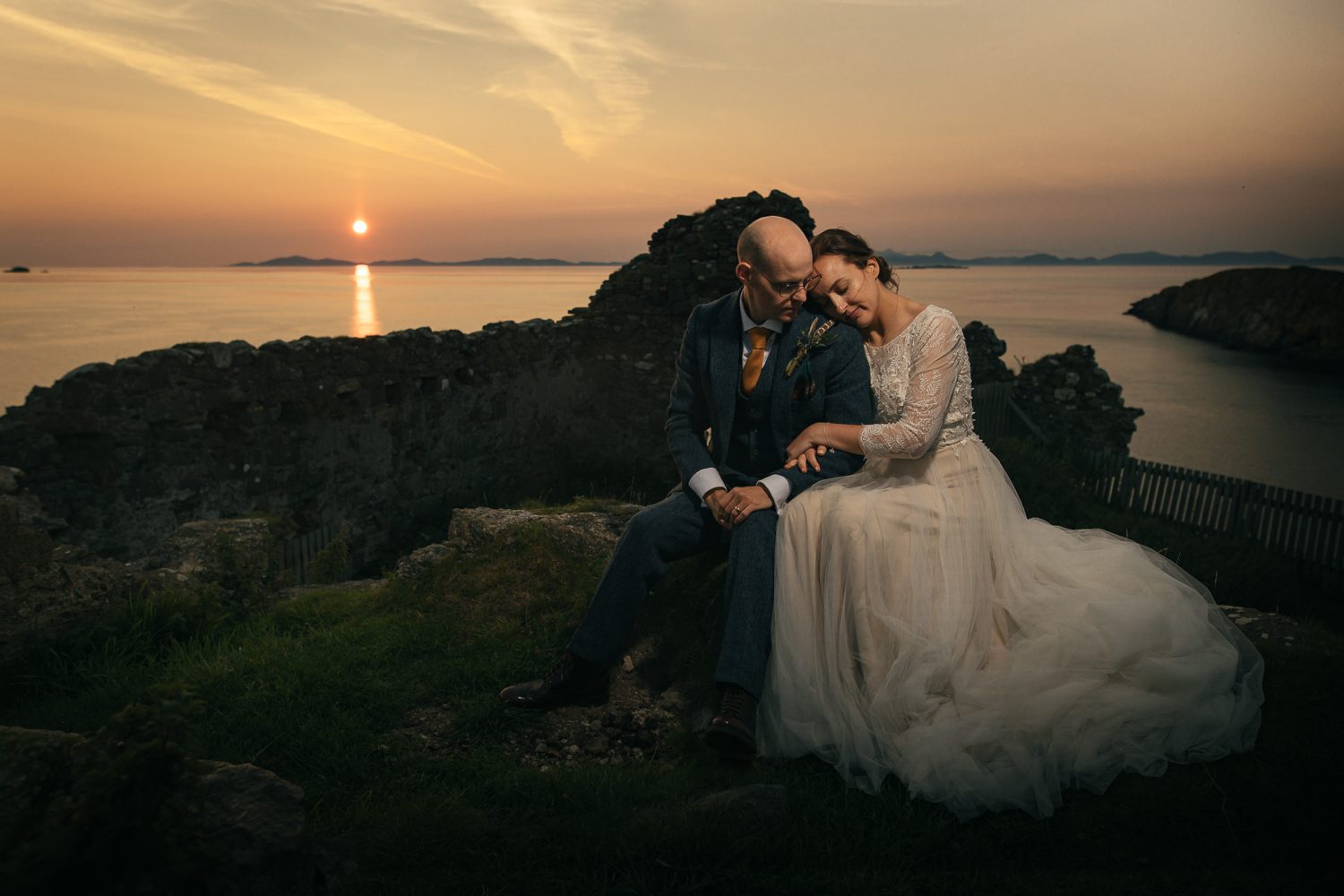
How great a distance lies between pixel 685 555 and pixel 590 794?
1.28 metres

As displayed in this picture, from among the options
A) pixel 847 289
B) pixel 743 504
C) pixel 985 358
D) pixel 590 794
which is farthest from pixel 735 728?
pixel 985 358

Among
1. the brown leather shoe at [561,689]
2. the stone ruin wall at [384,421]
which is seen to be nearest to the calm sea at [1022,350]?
the stone ruin wall at [384,421]

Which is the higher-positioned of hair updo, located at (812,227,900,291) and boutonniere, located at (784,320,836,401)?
hair updo, located at (812,227,900,291)

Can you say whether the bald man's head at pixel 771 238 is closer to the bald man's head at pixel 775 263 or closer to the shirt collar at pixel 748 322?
the bald man's head at pixel 775 263

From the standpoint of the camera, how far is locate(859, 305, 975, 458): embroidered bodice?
3.68 meters

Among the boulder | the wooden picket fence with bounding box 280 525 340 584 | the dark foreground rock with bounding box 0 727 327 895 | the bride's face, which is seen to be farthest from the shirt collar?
the boulder

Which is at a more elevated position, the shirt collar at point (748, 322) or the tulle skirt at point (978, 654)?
the shirt collar at point (748, 322)

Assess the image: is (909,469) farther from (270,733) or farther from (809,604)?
(270,733)

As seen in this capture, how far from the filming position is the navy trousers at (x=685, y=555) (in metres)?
3.42

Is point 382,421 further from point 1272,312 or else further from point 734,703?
point 1272,312

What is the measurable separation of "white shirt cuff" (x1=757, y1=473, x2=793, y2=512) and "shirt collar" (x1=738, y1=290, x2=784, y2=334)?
29.4 inches

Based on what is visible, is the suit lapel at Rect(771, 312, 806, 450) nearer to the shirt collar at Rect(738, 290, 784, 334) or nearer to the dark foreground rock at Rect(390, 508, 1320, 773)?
the shirt collar at Rect(738, 290, 784, 334)

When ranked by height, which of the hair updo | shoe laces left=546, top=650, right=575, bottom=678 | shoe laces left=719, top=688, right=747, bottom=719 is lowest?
shoe laces left=546, top=650, right=575, bottom=678

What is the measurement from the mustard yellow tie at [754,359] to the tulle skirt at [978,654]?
2.05 ft
